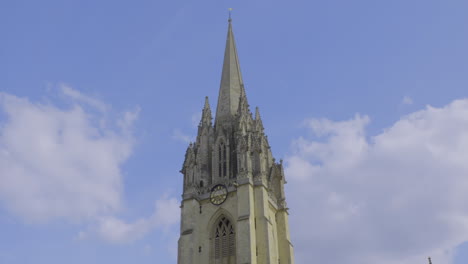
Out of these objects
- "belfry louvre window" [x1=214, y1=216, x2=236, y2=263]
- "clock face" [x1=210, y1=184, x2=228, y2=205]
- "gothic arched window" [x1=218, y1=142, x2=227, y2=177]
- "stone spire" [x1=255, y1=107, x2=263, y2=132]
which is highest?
"stone spire" [x1=255, y1=107, x2=263, y2=132]

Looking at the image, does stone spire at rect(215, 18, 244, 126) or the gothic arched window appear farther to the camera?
stone spire at rect(215, 18, 244, 126)

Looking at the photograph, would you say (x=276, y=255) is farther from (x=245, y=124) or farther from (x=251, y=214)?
(x=245, y=124)

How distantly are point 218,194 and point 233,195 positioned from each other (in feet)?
4.98

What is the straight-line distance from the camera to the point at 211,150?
5684 centimetres

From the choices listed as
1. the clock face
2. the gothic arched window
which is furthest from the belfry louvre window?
the gothic arched window

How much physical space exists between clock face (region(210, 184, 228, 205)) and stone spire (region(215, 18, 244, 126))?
905 centimetres

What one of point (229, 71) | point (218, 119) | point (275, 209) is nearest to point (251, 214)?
point (275, 209)

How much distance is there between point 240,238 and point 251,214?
8.23 feet

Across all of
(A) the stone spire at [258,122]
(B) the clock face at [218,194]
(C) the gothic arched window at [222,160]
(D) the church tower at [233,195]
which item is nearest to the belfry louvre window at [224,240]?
(D) the church tower at [233,195]

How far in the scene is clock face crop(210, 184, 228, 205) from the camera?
52.2 m

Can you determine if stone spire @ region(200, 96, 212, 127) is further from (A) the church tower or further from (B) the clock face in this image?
(B) the clock face

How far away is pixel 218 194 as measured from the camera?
2071 inches

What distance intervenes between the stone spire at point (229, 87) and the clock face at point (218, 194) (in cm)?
905

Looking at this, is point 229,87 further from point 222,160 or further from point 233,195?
point 233,195
